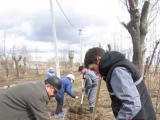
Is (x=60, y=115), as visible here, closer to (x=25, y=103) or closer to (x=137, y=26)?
(x=137, y=26)

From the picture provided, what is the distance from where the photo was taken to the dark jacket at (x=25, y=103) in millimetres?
4867

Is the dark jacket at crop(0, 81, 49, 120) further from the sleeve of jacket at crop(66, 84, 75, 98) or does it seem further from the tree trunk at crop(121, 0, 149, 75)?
the sleeve of jacket at crop(66, 84, 75, 98)

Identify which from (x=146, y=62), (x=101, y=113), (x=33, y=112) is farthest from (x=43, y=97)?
(x=101, y=113)

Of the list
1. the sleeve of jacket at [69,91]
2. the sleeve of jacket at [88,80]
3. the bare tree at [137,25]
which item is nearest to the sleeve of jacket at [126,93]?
the bare tree at [137,25]

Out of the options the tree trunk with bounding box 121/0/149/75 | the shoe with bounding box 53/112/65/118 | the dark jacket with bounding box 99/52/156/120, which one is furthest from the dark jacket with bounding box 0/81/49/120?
the shoe with bounding box 53/112/65/118

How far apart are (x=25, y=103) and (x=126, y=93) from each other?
5.64 feet

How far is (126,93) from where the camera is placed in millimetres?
3625

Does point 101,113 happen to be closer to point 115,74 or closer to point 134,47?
point 134,47

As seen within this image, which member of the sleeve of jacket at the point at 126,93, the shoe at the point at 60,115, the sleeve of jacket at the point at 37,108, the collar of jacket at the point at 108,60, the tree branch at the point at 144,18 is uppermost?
the tree branch at the point at 144,18

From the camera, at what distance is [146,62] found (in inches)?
375

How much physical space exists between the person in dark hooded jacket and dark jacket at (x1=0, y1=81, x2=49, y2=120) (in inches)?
46.6

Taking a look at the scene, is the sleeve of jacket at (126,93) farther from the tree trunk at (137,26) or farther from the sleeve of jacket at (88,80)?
the sleeve of jacket at (88,80)

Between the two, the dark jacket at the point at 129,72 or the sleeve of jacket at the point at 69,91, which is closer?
the dark jacket at the point at 129,72

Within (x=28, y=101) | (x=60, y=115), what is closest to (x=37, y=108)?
(x=28, y=101)
